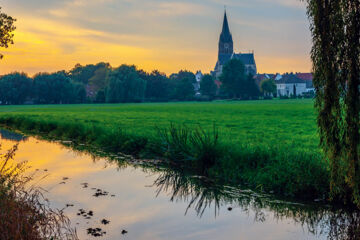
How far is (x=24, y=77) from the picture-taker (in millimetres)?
115250

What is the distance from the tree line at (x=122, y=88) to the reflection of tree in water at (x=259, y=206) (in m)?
95.3

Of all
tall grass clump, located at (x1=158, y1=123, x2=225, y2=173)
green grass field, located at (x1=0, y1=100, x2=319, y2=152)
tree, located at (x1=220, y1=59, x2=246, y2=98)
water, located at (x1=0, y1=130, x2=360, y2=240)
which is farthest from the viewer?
tree, located at (x1=220, y1=59, x2=246, y2=98)

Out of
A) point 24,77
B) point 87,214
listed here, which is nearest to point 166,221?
point 87,214

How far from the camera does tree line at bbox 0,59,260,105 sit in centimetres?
10969

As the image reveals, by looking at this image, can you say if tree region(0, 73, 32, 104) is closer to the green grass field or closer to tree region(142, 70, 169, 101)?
tree region(142, 70, 169, 101)

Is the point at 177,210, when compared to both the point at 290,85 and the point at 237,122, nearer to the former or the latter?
the point at 237,122

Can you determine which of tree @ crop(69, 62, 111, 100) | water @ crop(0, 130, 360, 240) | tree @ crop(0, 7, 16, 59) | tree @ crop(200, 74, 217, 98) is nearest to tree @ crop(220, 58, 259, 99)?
tree @ crop(200, 74, 217, 98)

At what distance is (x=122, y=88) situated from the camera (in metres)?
108

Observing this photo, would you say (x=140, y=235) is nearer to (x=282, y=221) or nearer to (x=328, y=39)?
(x=282, y=221)

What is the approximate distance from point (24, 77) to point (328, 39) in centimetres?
11923

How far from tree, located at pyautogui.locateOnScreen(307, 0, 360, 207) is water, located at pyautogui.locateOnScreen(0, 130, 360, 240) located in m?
2.11

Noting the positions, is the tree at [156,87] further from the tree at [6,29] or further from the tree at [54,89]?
the tree at [6,29]

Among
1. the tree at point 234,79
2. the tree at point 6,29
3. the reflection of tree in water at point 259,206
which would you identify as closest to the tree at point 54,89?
the tree at point 234,79

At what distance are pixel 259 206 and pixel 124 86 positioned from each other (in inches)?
3979
